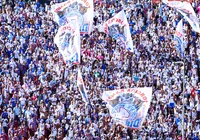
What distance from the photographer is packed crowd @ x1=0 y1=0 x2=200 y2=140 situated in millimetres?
35250

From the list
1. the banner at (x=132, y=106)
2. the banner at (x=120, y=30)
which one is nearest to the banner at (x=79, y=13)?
the banner at (x=120, y=30)

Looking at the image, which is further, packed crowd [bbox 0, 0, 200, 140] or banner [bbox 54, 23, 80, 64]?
banner [bbox 54, 23, 80, 64]

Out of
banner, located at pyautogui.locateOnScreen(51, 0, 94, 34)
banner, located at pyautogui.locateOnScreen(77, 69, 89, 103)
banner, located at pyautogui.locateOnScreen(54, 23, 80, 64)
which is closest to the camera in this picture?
banner, located at pyautogui.locateOnScreen(77, 69, 89, 103)

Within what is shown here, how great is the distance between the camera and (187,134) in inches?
1393

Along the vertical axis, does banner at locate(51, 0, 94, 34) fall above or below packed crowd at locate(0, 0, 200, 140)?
above

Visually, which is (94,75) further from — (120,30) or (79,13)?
(79,13)

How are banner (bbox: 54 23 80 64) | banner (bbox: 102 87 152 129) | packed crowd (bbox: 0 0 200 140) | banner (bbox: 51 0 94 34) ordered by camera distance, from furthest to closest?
banner (bbox: 51 0 94 34)
banner (bbox: 54 23 80 64)
packed crowd (bbox: 0 0 200 140)
banner (bbox: 102 87 152 129)

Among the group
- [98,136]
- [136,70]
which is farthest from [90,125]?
[136,70]

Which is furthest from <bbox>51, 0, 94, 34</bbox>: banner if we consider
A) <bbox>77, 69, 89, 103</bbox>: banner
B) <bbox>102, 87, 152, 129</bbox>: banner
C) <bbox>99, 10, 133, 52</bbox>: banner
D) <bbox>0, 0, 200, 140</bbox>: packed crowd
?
<bbox>102, 87, 152, 129</bbox>: banner

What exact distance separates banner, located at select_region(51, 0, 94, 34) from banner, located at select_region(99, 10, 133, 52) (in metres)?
0.84

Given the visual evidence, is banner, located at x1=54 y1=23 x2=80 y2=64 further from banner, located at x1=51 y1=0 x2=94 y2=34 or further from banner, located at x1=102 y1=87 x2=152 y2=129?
banner, located at x1=102 y1=87 x2=152 y2=129

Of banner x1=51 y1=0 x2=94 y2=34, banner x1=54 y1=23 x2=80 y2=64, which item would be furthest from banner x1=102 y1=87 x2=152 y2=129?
banner x1=51 y1=0 x2=94 y2=34

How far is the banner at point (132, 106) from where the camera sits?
1253 inches

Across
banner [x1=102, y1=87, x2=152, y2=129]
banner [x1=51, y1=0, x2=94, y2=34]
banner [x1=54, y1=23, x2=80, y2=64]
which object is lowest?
banner [x1=102, y1=87, x2=152, y2=129]
